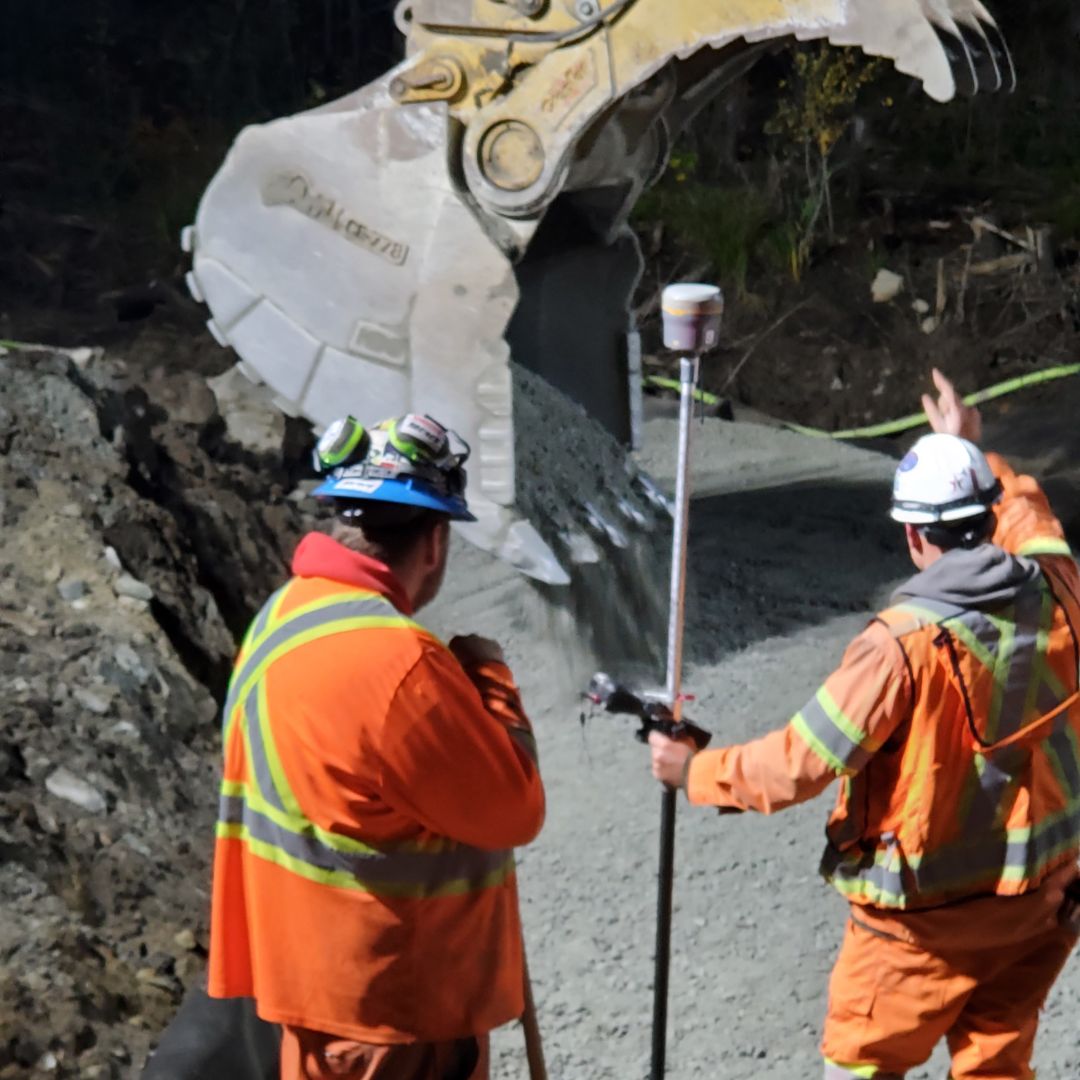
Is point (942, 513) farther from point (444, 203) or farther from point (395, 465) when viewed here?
point (444, 203)

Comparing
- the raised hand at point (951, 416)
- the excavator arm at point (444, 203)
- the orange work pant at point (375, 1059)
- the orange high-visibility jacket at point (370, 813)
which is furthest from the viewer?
the excavator arm at point (444, 203)

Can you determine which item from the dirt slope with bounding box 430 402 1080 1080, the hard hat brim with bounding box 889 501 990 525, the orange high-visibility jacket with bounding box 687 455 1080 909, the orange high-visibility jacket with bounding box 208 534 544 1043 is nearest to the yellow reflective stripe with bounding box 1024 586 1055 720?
the orange high-visibility jacket with bounding box 687 455 1080 909

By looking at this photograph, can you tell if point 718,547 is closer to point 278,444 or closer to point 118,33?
point 278,444

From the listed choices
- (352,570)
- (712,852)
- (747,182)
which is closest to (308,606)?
(352,570)

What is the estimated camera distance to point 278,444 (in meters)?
5.20

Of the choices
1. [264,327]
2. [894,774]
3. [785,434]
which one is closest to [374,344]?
[264,327]

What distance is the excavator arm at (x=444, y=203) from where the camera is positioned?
10.7 feet

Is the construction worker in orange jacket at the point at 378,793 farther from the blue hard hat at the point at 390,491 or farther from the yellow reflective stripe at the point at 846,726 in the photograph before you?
the yellow reflective stripe at the point at 846,726

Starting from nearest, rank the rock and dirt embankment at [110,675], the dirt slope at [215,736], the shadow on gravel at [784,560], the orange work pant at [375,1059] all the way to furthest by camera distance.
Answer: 1. the orange work pant at [375,1059]
2. the rock and dirt embankment at [110,675]
3. the dirt slope at [215,736]
4. the shadow on gravel at [784,560]

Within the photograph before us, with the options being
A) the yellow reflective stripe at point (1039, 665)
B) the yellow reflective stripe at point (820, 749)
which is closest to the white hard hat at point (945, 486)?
the yellow reflective stripe at point (1039, 665)

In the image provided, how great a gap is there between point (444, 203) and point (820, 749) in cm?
189

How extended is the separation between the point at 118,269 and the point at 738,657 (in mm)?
4941

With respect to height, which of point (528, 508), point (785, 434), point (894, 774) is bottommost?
point (785, 434)

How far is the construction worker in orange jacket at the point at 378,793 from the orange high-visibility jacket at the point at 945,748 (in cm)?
38
